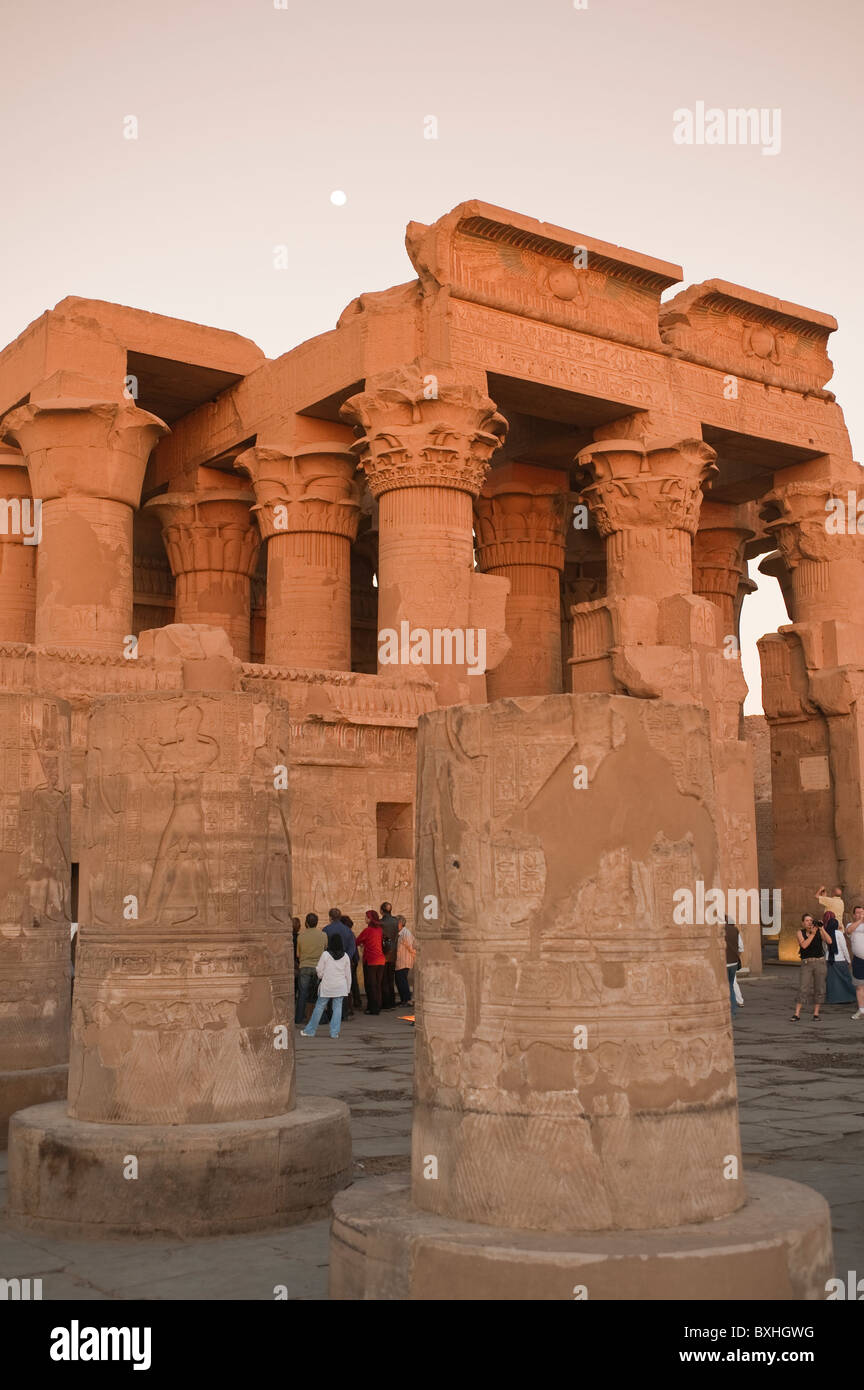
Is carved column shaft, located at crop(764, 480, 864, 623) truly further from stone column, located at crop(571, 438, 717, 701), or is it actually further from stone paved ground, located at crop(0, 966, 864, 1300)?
stone paved ground, located at crop(0, 966, 864, 1300)

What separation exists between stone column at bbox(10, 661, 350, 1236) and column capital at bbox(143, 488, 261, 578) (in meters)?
17.3

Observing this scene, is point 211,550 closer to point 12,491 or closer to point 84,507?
point 12,491

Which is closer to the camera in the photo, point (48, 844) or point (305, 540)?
point (48, 844)

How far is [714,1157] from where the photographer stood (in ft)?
13.2

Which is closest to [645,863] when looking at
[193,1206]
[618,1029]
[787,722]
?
[618,1029]

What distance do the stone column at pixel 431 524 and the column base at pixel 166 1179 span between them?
40.8ft

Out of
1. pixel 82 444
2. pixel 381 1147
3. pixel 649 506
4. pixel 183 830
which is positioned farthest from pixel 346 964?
pixel 649 506

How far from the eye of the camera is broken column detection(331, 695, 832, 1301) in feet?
12.5

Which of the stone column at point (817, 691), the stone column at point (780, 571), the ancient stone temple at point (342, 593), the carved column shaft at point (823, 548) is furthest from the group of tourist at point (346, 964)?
the stone column at point (780, 571)

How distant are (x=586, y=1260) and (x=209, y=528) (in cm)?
2065

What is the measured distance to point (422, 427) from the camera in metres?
18.3

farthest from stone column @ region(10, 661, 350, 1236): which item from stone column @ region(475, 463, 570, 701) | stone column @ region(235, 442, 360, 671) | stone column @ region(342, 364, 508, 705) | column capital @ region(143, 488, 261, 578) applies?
stone column @ region(475, 463, 570, 701)

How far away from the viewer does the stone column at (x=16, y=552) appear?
21.8 m

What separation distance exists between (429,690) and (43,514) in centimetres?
675
